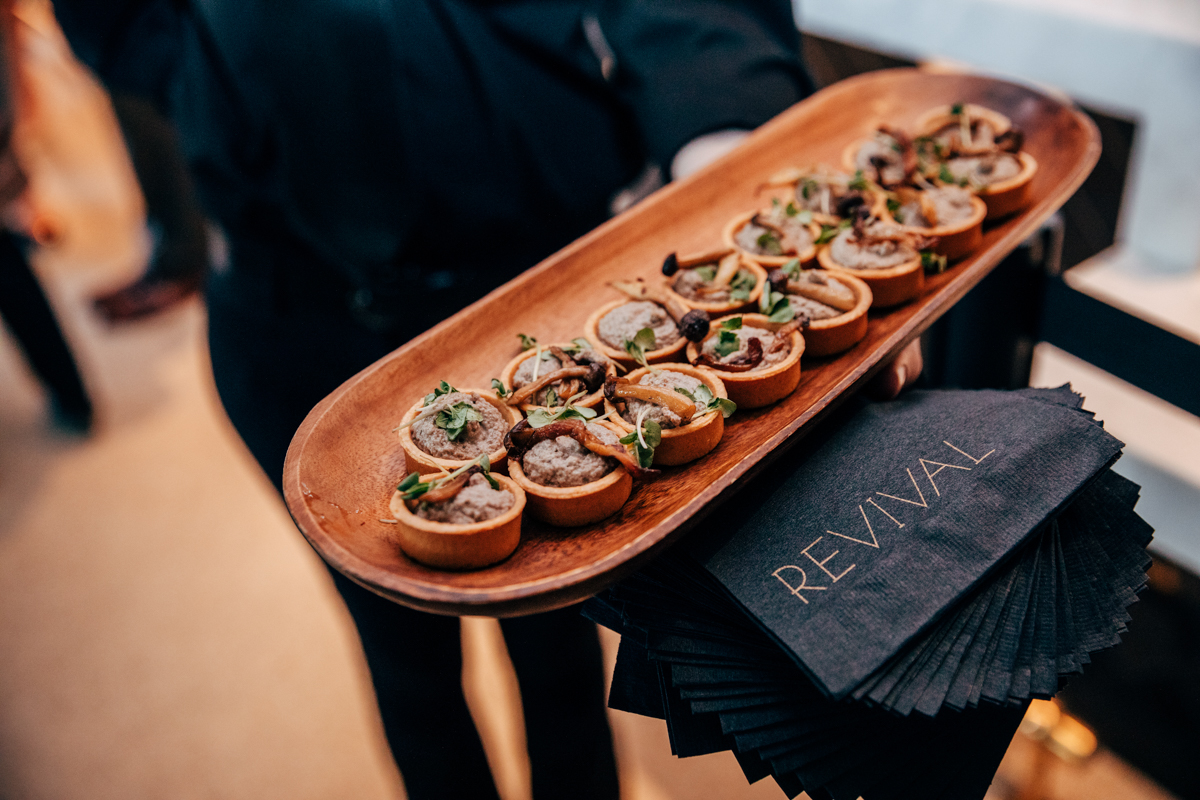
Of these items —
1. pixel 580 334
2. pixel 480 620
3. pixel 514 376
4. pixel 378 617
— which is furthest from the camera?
pixel 480 620

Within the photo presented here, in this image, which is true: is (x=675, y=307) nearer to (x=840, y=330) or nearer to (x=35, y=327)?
(x=840, y=330)

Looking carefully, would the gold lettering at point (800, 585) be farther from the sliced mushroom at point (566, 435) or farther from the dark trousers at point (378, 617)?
the dark trousers at point (378, 617)

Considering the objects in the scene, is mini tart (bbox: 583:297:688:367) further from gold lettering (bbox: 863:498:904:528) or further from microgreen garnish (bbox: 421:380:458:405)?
gold lettering (bbox: 863:498:904:528)

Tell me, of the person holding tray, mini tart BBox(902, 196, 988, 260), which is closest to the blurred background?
mini tart BBox(902, 196, 988, 260)

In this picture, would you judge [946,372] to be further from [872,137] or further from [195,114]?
[195,114]

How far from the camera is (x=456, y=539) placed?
0.81 metres

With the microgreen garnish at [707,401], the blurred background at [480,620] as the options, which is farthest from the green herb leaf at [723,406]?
the blurred background at [480,620]

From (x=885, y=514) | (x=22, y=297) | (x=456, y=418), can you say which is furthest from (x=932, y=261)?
(x=22, y=297)

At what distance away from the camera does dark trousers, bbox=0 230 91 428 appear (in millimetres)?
2918

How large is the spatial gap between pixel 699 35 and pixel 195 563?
7.69 feet

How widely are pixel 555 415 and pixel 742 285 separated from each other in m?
0.37

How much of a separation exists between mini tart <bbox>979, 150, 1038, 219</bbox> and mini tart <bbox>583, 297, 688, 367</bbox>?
572 millimetres

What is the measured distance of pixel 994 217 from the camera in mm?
1287

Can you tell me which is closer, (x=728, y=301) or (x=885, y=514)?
(x=885, y=514)
